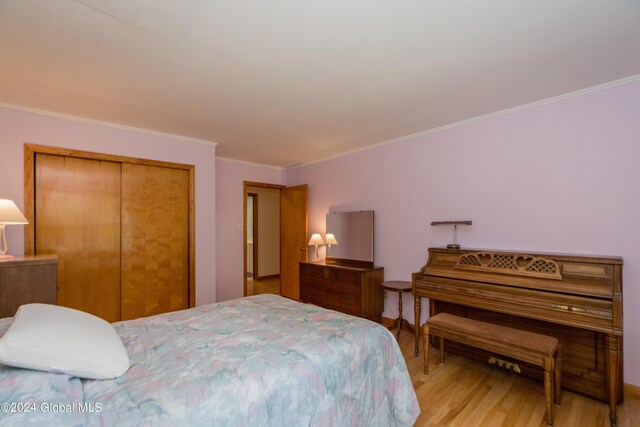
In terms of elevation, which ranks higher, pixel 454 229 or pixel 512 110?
pixel 512 110

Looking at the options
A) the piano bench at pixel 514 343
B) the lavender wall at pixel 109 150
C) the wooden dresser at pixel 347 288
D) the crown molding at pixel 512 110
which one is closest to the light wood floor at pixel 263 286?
the wooden dresser at pixel 347 288

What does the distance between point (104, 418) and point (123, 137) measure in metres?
3.16

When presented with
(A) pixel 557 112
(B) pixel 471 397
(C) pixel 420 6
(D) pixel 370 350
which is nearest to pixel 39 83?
(C) pixel 420 6

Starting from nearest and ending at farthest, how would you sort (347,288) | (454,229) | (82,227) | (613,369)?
(613,369) < (82,227) < (454,229) < (347,288)

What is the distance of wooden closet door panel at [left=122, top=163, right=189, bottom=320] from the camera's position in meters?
3.36

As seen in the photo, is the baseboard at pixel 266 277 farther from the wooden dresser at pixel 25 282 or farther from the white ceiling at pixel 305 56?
the wooden dresser at pixel 25 282

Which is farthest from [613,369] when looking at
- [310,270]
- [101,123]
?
[101,123]

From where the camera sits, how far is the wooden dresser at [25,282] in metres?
2.18

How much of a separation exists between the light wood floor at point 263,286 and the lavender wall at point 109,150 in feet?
6.47

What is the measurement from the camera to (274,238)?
7.28 meters

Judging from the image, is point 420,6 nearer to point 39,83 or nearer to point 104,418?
point 104,418

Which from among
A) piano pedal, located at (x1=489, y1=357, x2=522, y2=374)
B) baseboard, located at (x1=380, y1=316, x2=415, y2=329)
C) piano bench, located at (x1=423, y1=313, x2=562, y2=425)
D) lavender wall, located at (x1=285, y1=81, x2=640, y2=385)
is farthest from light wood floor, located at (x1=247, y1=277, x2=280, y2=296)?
piano pedal, located at (x1=489, y1=357, x2=522, y2=374)

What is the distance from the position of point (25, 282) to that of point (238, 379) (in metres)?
2.19

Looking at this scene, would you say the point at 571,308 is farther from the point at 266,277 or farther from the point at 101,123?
the point at 266,277
